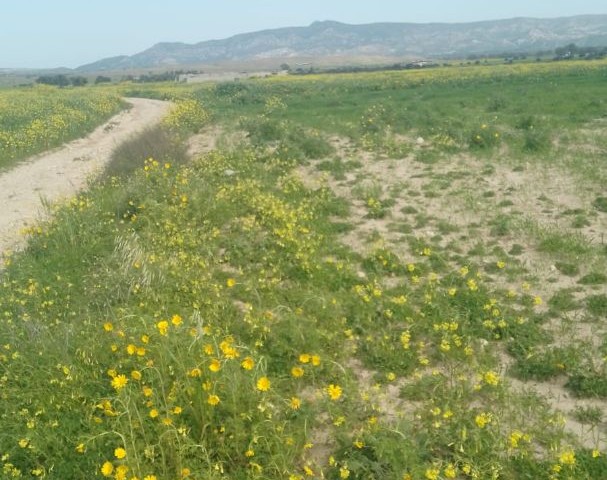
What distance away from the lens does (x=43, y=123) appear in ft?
64.0

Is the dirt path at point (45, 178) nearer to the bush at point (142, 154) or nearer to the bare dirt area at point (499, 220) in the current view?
the bush at point (142, 154)

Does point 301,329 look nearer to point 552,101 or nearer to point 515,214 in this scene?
point 515,214

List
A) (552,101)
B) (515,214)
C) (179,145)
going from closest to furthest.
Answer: (515,214), (179,145), (552,101)

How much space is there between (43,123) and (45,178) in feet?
22.5

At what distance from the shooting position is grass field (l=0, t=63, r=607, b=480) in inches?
150

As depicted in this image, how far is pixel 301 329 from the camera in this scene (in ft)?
17.3

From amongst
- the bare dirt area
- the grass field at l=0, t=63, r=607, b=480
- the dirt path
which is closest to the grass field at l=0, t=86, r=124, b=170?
the dirt path

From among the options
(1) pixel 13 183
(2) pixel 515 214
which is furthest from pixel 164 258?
(1) pixel 13 183

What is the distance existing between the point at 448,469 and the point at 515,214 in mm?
6082

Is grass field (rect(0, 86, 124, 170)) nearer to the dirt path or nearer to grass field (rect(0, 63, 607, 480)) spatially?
the dirt path

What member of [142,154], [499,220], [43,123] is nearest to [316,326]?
[499,220]

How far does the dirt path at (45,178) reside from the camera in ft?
33.6

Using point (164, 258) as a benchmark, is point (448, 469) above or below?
below

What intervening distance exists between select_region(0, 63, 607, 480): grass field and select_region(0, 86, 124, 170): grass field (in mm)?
7260
